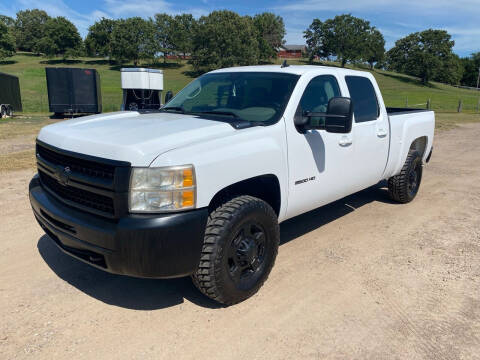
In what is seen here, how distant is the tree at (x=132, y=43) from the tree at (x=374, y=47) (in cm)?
4747

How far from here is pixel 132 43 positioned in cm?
8331

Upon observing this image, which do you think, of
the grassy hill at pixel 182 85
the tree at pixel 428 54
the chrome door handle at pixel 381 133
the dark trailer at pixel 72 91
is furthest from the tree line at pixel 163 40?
Answer: the chrome door handle at pixel 381 133

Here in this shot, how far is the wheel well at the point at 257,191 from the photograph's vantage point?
10.00ft

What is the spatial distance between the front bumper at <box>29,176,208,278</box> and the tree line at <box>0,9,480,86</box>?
68.9m

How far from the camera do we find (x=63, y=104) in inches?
767

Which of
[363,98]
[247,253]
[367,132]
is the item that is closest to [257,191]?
[247,253]

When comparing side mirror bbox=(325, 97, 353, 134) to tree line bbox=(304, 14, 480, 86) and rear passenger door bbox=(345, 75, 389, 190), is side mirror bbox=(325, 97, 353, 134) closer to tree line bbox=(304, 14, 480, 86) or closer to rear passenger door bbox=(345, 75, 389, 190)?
rear passenger door bbox=(345, 75, 389, 190)

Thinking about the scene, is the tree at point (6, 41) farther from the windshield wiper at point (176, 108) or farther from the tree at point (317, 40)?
the windshield wiper at point (176, 108)

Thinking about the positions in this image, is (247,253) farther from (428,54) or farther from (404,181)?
(428,54)

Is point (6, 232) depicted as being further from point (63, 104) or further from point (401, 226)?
point (63, 104)

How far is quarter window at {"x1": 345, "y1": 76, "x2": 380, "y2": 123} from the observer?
175 inches

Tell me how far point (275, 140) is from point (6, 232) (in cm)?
335

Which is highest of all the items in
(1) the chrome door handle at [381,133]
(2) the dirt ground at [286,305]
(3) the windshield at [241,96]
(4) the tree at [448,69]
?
(4) the tree at [448,69]

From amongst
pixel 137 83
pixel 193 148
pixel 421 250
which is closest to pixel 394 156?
pixel 421 250
